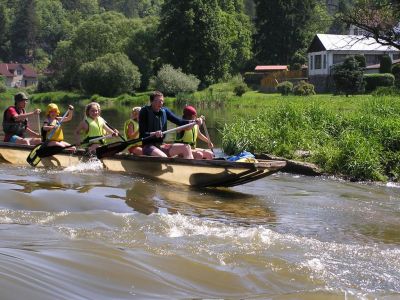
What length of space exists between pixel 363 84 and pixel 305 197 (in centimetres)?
3798

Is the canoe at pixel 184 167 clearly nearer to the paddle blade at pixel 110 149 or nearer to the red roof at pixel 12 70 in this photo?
the paddle blade at pixel 110 149

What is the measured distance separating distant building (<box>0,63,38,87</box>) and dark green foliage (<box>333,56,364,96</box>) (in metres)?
85.3

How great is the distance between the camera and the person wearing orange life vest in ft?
44.4

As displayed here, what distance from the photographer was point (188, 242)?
669cm

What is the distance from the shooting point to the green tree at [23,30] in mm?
138875

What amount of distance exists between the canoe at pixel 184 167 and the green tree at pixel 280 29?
212 ft

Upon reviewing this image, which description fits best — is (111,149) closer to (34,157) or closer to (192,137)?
(192,137)

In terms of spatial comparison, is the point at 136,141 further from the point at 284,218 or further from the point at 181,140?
the point at 284,218

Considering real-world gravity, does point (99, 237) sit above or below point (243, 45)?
below

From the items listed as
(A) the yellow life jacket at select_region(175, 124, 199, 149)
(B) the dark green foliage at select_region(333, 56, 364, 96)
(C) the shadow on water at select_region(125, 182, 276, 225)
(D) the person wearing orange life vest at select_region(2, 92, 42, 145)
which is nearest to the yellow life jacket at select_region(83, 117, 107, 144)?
(D) the person wearing orange life vest at select_region(2, 92, 42, 145)

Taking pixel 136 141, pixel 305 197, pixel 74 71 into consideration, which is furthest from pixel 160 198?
pixel 74 71

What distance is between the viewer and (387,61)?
175ft

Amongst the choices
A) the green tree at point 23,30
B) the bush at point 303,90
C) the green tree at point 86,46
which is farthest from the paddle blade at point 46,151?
the green tree at point 23,30

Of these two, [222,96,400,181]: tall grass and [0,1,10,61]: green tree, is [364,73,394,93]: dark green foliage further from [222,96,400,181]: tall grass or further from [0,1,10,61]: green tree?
[0,1,10,61]: green tree
